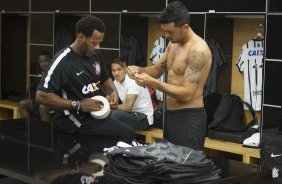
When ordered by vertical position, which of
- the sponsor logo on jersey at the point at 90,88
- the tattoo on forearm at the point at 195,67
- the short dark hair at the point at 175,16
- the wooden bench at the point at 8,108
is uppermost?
the short dark hair at the point at 175,16

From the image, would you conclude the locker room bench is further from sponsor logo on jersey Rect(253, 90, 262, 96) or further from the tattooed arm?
the tattooed arm

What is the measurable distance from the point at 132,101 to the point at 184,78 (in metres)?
2.29

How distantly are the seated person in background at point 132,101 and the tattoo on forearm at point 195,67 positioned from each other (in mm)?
2160

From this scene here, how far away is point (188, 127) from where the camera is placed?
10.2 feet

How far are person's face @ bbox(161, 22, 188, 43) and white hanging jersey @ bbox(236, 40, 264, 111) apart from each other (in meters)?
2.19

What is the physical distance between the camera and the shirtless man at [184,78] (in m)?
3.04

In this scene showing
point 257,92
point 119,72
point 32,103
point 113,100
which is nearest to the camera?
point 113,100

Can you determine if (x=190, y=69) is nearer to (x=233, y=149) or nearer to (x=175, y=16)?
(x=175, y=16)

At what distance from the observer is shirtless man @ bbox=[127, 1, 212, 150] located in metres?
3.04

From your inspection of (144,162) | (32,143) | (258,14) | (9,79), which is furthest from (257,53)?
(9,79)

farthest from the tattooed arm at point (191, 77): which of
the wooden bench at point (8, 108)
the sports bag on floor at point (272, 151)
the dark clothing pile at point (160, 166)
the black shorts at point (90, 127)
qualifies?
the wooden bench at point (8, 108)

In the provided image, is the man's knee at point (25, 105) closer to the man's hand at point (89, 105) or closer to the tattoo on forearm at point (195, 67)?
the man's hand at point (89, 105)

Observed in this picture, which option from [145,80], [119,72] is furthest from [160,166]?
[119,72]

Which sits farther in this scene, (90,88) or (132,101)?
(132,101)
